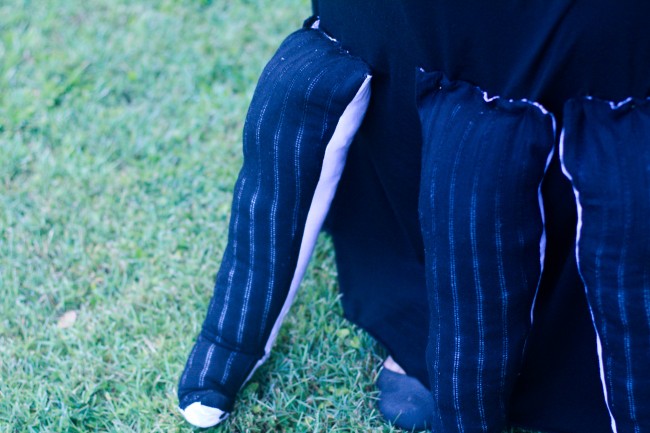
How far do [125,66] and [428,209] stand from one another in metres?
1.77

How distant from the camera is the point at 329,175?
1.52m

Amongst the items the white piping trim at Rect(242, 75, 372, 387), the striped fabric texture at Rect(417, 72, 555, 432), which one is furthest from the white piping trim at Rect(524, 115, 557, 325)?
the white piping trim at Rect(242, 75, 372, 387)

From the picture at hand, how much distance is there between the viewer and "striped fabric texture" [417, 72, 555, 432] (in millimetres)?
1187

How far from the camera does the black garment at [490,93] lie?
113cm

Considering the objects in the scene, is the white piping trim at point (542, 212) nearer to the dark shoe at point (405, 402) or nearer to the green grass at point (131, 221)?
the dark shoe at point (405, 402)

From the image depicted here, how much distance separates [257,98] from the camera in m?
1.48

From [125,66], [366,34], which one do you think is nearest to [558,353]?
[366,34]

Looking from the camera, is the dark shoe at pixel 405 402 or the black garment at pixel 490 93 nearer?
the black garment at pixel 490 93

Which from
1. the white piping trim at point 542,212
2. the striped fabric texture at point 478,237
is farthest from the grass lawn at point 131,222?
the white piping trim at point 542,212

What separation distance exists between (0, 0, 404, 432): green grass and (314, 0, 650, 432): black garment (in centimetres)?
17

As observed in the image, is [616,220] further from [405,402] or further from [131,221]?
[131,221]

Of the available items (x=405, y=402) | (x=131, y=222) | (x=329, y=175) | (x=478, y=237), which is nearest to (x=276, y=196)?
(x=329, y=175)

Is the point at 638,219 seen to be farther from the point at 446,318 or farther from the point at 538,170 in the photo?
the point at 446,318

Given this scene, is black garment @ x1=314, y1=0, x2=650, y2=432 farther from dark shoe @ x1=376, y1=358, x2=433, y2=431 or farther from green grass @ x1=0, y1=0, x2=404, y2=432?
green grass @ x1=0, y1=0, x2=404, y2=432
